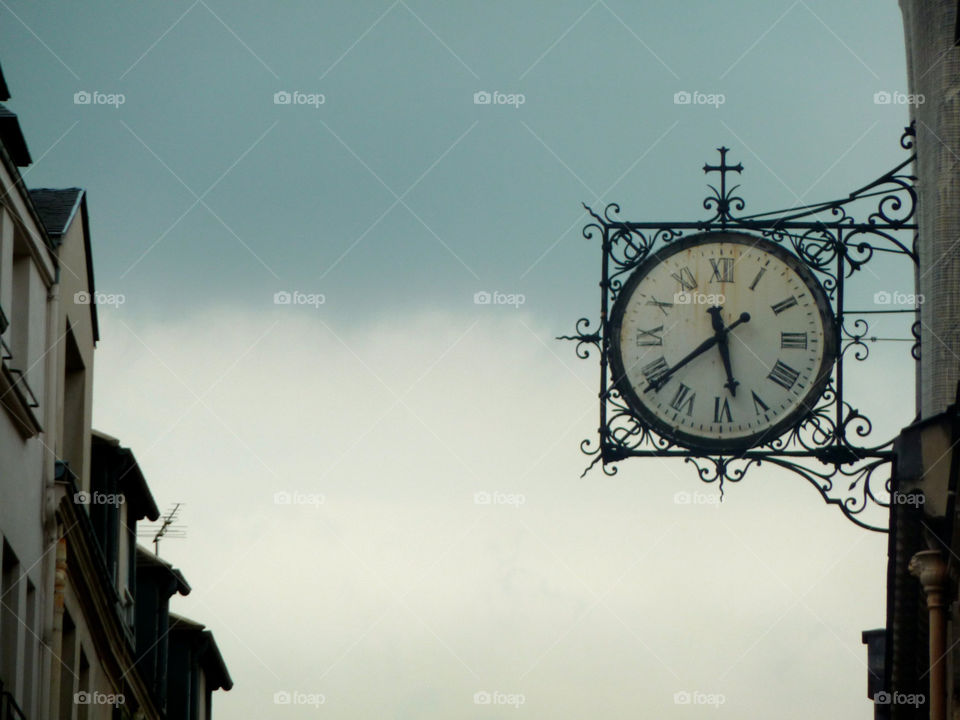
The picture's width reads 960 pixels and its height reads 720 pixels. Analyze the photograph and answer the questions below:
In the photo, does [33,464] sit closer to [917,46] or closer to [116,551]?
[116,551]

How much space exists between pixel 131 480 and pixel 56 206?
5.37m

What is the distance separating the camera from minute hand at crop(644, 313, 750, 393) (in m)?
24.0

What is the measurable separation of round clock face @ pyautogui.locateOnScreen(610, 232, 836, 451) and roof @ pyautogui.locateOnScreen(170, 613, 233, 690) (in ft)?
45.8

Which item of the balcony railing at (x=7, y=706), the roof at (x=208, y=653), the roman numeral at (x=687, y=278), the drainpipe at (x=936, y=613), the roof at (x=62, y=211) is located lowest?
the balcony railing at (x=7, y=706)

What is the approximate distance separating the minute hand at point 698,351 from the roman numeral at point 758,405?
60 centimetres

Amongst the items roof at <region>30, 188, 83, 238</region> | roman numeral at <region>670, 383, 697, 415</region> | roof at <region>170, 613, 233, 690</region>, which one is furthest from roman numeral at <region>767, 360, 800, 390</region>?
roof at <region>170, 613, 233, 690</region>

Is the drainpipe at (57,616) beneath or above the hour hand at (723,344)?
beneath

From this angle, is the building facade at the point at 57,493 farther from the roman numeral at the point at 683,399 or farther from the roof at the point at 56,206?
the roman numeral at the point at 683,399

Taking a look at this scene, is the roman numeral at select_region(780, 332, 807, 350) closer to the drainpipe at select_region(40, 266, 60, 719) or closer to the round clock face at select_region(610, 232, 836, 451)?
the round clock face at select_region(610, 232, 836, 451)

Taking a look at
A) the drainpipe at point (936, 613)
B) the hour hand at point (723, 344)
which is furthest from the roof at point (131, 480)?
the drainpipe at point (936, 613)

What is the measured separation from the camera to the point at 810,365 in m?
24.0

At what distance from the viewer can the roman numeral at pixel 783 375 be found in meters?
24.0

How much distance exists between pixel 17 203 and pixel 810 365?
735 centimetres

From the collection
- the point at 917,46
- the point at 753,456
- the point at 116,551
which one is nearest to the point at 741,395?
the point at 753,456
